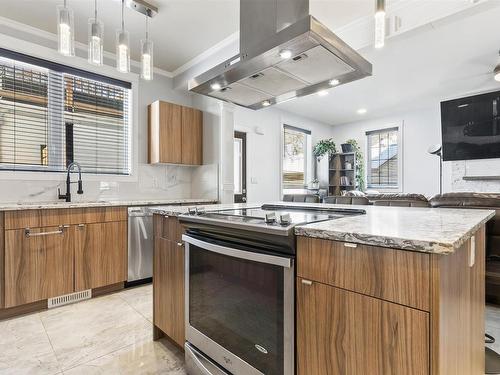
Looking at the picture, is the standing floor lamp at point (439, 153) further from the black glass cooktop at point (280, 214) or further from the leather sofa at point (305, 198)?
the black glass cooktop at point (280, 214)

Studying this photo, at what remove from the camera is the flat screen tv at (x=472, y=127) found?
4.29 metres

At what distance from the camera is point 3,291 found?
234 cm

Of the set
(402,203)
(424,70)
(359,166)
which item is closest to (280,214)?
(402,203)

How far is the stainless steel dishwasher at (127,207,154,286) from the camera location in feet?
10.2

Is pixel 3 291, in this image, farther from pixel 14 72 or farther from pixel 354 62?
pixel 354 62

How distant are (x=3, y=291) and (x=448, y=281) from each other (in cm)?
306

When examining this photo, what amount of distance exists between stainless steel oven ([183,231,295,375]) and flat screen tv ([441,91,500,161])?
15.9ft

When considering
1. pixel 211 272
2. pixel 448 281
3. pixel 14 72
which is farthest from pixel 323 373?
pixel 14 72

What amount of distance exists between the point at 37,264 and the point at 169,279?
149 cm

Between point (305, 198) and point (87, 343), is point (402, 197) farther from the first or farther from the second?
point (87, 343)

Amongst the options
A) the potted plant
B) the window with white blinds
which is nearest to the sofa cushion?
the window with white blinds

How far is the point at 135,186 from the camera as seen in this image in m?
3.74

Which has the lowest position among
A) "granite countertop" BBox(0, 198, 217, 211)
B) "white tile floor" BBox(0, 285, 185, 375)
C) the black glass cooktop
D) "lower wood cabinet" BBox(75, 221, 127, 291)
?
"white tile floor" BBox(0, 285, 185, 375)

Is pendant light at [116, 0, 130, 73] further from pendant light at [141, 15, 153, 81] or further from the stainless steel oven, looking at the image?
the stainless steel oven
